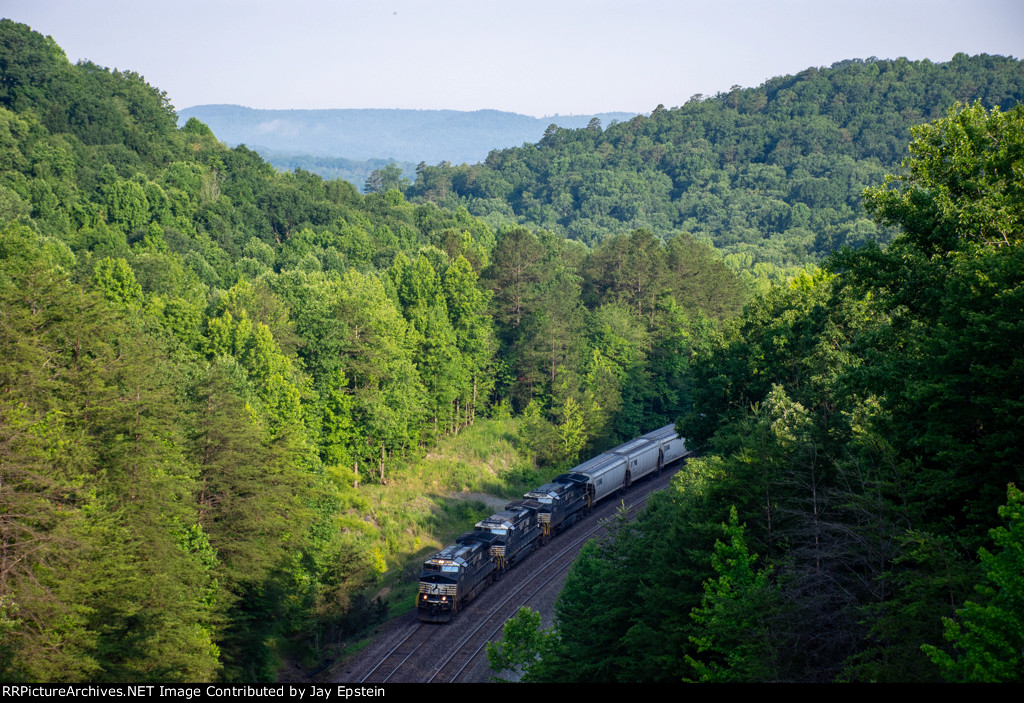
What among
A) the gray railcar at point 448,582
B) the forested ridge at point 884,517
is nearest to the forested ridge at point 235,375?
the gray railcar at point 448,582

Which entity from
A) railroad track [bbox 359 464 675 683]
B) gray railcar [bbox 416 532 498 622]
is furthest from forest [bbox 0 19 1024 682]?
railroad track [bbox 359 464 675 683]

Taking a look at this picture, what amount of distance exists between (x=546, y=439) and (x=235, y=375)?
26.6m

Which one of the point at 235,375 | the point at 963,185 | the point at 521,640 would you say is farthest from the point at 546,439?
the point at 963,185

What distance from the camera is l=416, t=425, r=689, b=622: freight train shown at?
35.7 metres

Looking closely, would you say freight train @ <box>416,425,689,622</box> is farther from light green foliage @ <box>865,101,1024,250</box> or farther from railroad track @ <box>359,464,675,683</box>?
light green foliage @ <box>865,101,1024,250</box>

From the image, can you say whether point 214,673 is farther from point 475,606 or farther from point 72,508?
point 475,606

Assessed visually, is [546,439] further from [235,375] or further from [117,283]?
[117,283]

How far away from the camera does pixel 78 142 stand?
95.7m

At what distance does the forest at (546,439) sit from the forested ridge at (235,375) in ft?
0.57

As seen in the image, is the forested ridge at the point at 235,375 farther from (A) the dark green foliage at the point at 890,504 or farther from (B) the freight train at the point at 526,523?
(A) the dark green foliage at the point at 890,504

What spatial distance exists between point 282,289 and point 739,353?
110ft

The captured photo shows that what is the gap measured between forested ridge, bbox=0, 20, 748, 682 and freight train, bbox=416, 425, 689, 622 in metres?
3.55

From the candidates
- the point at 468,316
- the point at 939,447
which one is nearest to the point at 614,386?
the point at 468,316

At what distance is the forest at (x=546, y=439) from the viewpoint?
16.7m
